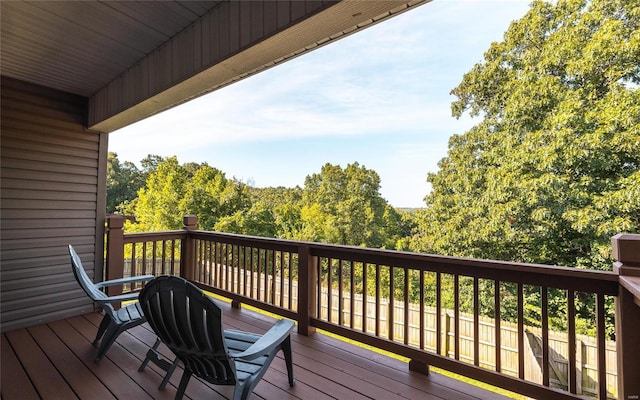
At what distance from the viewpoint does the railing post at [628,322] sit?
1.58 m

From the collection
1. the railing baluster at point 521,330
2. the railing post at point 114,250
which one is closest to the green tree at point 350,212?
the railing post at point 114,250

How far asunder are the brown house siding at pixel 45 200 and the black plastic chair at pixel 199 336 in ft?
8.47

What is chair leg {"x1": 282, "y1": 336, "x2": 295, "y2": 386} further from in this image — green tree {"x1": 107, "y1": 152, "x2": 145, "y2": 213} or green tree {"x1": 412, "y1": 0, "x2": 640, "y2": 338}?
green tree {"x1": 107, "y1": 152, "x2": 145, "y2": 213}

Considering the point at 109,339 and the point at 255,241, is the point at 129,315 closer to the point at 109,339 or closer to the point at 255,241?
the point at 109,339

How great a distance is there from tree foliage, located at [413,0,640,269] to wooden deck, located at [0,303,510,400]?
8018 millimetres

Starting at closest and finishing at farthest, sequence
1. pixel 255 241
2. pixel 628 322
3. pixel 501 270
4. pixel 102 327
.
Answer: pixel 628 322
pixel 501 270
pixel 102 327
pixel 255 241

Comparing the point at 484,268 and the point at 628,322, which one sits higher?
the point at 484,268

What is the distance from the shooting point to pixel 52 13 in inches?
Result: 83.4

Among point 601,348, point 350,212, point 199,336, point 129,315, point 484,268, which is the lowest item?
point 129,315

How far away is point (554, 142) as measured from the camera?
26.9 feet

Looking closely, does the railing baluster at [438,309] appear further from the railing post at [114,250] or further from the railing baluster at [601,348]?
the railing post at [114,250]

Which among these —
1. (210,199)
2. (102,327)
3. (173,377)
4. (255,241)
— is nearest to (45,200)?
(102,327)

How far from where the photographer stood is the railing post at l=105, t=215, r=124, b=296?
3.81 m

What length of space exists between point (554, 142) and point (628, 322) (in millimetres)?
8367
